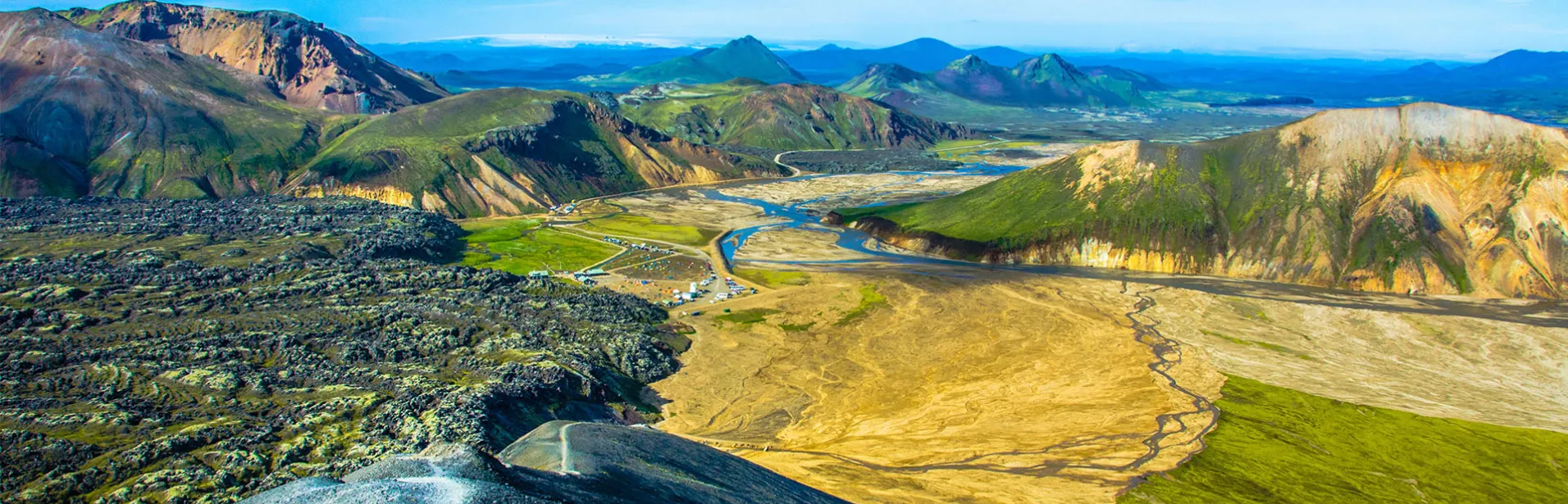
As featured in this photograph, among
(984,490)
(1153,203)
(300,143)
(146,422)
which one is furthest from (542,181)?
(984,490)

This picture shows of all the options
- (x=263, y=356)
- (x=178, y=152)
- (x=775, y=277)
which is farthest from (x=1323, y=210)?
(x=178, y=152)

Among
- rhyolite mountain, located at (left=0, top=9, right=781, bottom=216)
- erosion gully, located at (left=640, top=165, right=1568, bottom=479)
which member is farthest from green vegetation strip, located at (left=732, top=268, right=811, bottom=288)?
rhyolite mountain, located at (left=0, top=9, right=781, bottom=216)

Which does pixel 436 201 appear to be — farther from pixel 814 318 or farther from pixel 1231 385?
pixel 1231 385

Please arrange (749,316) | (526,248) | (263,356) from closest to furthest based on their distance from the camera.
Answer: (263,356)
(749,316)
(526,248)

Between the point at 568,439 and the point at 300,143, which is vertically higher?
the point at 300,143

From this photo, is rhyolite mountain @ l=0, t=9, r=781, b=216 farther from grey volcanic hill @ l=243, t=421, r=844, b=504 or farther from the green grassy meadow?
grey volcanic hill @ l=243, t=421, r=844, b=504

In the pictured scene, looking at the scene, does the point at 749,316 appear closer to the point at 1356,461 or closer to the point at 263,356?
the point at 263,356
